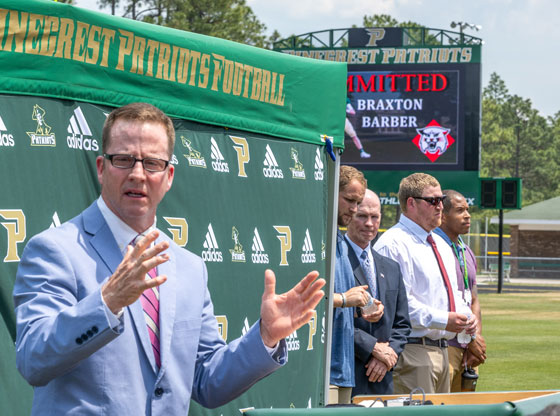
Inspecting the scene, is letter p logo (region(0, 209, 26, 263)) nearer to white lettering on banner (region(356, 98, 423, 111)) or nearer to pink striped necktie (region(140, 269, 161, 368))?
pink striped necktie (region(140, 269, 161, 368))

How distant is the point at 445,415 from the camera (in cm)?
321

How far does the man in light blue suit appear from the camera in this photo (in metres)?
2.79

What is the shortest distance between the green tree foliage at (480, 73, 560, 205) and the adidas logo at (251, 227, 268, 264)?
77.6m

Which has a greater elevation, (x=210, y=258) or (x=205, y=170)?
(x=205, y=170)

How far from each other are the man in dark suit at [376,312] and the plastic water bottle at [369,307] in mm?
15

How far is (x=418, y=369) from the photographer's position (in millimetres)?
6902

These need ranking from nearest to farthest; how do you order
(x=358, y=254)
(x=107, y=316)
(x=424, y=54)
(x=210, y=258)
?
(x=107, y=316)
(x=210, y=258)
(x=358, y=254)
(x=424, y=54)

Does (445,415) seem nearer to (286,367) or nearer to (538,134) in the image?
(286,367)

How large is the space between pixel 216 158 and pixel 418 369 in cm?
255

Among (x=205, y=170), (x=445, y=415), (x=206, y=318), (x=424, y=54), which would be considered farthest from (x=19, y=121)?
(x=424, y=54)

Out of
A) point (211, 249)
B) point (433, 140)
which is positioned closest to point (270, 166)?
point (211, 249)

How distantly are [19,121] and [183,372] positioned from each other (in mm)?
1901

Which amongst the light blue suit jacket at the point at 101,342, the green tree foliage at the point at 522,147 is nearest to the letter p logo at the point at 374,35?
the light blue suit jacket at the point at 101,342

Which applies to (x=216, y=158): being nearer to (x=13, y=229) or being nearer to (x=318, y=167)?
(x=318, y=167)
